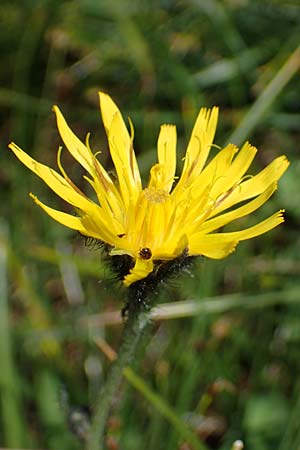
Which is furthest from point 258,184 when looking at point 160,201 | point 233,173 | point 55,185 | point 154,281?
point 55,185

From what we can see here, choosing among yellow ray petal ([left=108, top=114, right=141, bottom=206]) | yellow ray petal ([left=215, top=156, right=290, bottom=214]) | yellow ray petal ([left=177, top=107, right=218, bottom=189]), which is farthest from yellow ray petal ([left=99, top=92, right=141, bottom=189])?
yellow ray petal ([left=215, top=156, right=290, bottom=214])

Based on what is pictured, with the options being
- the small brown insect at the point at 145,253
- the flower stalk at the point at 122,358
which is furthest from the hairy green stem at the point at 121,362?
the small brown insect at the point at 145,253

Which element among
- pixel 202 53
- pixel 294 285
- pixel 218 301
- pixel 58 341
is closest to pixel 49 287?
pixel 58 341

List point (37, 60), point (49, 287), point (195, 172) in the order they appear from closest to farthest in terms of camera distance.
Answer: point (195, 172) < point (49, 287) < point (37, 60)

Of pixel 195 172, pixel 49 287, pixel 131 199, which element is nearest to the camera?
pixel 131 199

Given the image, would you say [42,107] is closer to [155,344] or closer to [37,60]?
[37,60]

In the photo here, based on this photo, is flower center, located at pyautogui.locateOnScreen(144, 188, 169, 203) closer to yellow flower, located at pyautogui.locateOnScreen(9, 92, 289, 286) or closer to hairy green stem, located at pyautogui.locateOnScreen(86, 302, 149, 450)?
yellow flower, located at pyautogui.locateOnScreen(9, 92, 289, 286)

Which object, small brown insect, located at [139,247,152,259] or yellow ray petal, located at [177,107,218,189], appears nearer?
small brown insect, located at [139,247,152,259]
